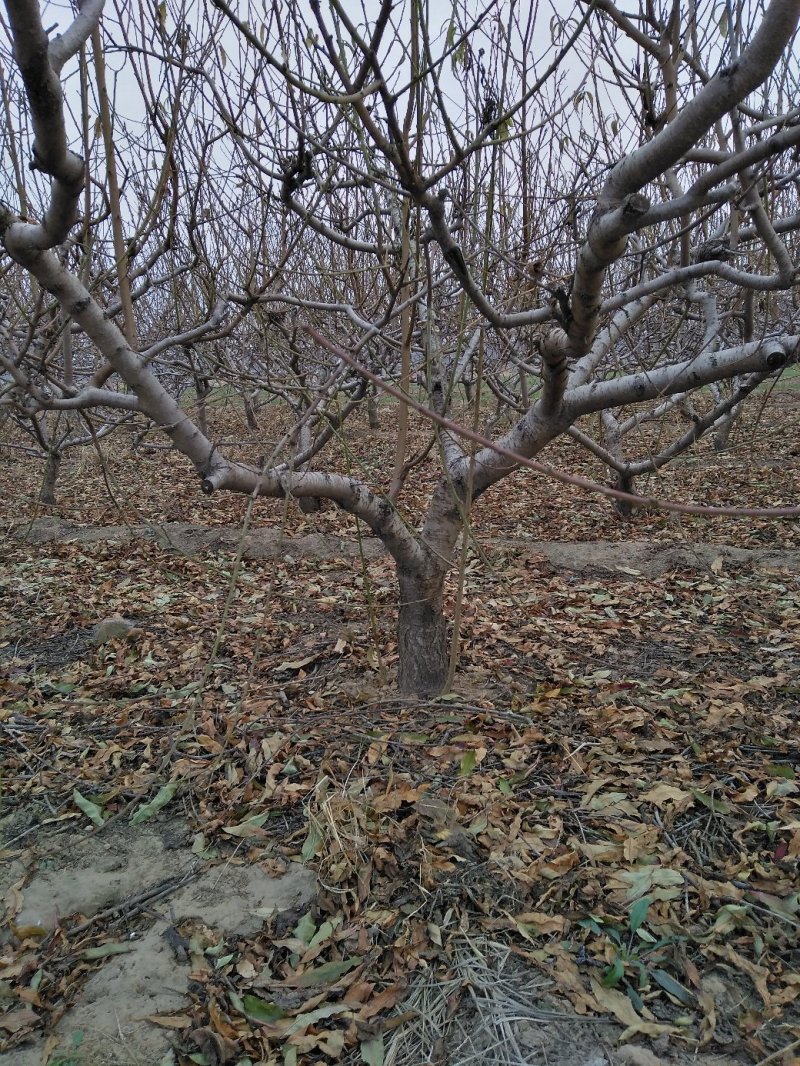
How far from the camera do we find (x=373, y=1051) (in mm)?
1508

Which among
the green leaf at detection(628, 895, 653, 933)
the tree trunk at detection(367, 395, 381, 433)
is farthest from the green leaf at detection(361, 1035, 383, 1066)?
the tree trunk at detection(367, 395, 381, 433)

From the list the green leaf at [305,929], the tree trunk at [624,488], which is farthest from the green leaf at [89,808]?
the tree trunk at [624,488]

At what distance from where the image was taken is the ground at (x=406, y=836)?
155 cm

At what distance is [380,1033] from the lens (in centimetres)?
154

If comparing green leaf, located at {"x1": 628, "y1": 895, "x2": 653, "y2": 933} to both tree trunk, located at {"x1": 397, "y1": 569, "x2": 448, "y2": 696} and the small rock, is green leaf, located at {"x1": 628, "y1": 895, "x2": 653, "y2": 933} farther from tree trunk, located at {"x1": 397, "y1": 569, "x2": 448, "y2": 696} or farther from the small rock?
the small rock

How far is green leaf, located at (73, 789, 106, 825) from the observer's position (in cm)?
231

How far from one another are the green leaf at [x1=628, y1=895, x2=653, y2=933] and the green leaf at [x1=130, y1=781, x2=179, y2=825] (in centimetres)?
149

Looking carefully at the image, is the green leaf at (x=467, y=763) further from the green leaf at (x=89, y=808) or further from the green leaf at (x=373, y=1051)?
the green leaf at (x=89, y=808)

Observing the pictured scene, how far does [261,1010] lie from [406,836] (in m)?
0.59

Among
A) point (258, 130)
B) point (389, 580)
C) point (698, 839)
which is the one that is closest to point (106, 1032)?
point (698, 839)

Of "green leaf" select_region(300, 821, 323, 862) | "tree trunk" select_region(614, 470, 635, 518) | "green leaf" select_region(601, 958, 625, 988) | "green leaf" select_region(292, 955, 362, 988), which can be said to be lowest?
"green leaf" select_region(292, 955, 362, 988)

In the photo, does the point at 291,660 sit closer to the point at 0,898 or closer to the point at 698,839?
the point at 0,898

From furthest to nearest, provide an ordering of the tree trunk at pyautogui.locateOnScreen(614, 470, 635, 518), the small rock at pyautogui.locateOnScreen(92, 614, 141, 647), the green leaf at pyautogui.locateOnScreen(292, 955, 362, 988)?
1. the tree trunk at pyautogui.locateOnScreen(614, 470, 635, 518)
2. the small rock at pyautogui.locateOnScreen(92, 614, 141, 647)
3. the green leaf at pyautogui.locateOnScreen(292, 955, 362, 988)

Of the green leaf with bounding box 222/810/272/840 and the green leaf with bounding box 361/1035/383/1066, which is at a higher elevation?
the green leaf with bounding box 222/810/272/840
